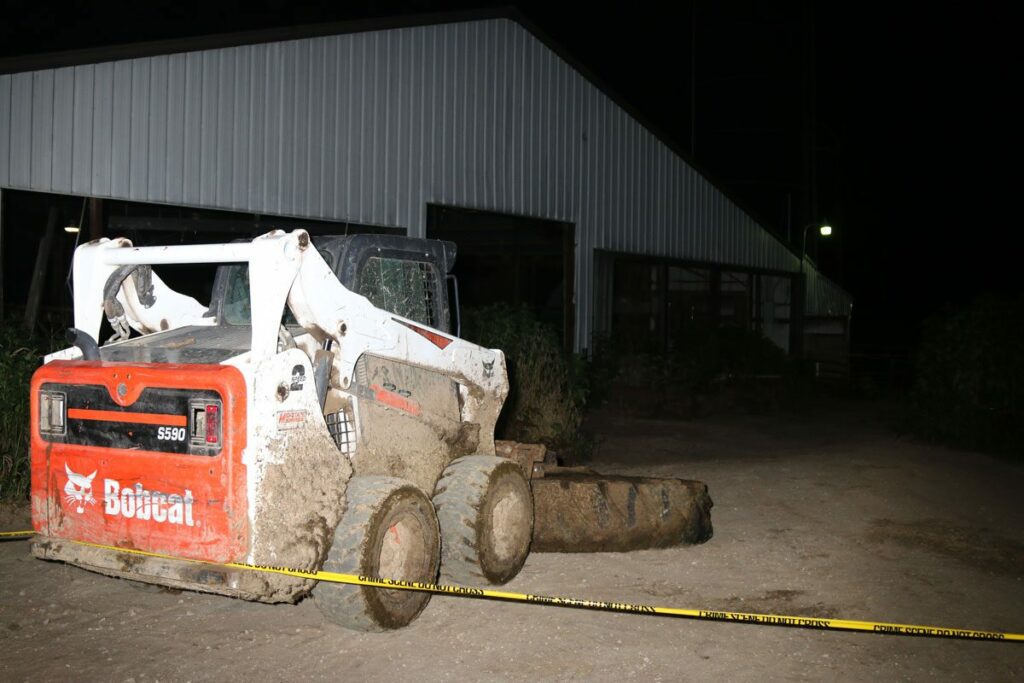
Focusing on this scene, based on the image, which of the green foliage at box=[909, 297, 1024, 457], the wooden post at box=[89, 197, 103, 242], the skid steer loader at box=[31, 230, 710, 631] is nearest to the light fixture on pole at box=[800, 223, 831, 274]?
the green foliage at box=[909, 297, 1024, 457]

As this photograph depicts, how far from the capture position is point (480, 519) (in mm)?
6676

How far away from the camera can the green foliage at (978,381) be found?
14.1 m

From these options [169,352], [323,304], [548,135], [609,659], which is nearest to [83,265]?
[169,352]

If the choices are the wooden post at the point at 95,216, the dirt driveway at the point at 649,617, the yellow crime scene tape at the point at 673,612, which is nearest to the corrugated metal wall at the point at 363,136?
the wooden post at the point at 95,216

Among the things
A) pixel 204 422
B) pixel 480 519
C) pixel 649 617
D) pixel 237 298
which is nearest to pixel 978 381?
pixel 649 617

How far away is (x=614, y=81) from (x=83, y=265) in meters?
42.5

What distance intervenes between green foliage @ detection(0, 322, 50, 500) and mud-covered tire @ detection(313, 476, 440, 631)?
187 inches

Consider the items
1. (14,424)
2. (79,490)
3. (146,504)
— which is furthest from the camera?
(14,424)

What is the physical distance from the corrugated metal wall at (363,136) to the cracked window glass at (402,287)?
5.60 metres

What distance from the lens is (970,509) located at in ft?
34.2

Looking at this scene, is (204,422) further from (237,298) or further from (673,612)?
(673,612)

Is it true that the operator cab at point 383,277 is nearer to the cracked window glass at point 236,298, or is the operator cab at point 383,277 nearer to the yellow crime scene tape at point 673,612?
the cracked window glass at point 236,298

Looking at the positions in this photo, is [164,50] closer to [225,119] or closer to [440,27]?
[225,119]

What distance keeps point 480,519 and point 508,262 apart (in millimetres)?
18041
